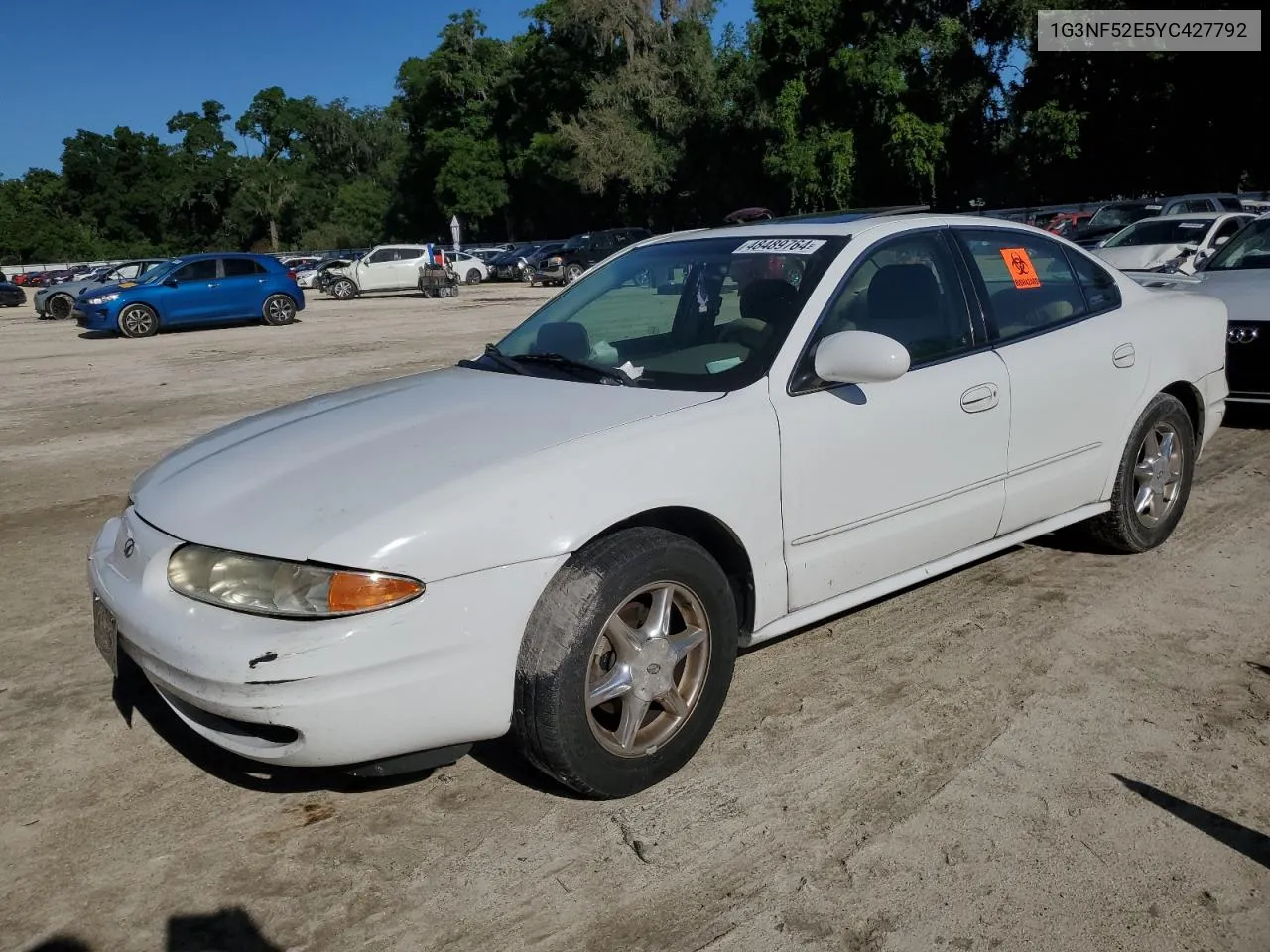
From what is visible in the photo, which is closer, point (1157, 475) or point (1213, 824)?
point (1213, 824)

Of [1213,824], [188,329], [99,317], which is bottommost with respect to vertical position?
[1213,824]

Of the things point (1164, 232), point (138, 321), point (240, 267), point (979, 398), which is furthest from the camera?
point (240, 267)

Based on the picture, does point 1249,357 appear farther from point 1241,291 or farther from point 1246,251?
point 1246,251

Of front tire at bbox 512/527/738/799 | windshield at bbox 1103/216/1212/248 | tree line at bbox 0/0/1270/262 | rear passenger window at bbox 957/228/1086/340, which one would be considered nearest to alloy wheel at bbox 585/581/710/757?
front tire at bbox 512/527/738/799

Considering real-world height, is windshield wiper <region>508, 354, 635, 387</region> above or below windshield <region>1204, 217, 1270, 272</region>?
below

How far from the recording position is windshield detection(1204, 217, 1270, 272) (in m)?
8.62

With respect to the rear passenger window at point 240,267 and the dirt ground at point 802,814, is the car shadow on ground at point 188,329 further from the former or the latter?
the dirt ground at point 802,814

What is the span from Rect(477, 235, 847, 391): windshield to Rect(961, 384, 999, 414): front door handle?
2.35 ft

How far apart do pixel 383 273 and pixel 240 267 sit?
1108 centimetres

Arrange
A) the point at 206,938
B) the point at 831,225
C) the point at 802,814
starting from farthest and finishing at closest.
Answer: the point at 831,225 < the point at 802,814 < the point at 206,938

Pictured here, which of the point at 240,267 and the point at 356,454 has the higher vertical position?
the point at 240,267

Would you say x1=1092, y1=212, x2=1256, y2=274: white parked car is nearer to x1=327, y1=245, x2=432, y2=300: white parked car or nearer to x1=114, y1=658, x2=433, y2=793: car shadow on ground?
x1=114, y1=658, x2=433, y2=793: car shadow on ground

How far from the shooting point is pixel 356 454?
127 inches

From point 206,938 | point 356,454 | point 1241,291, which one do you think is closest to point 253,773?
point 206,938
